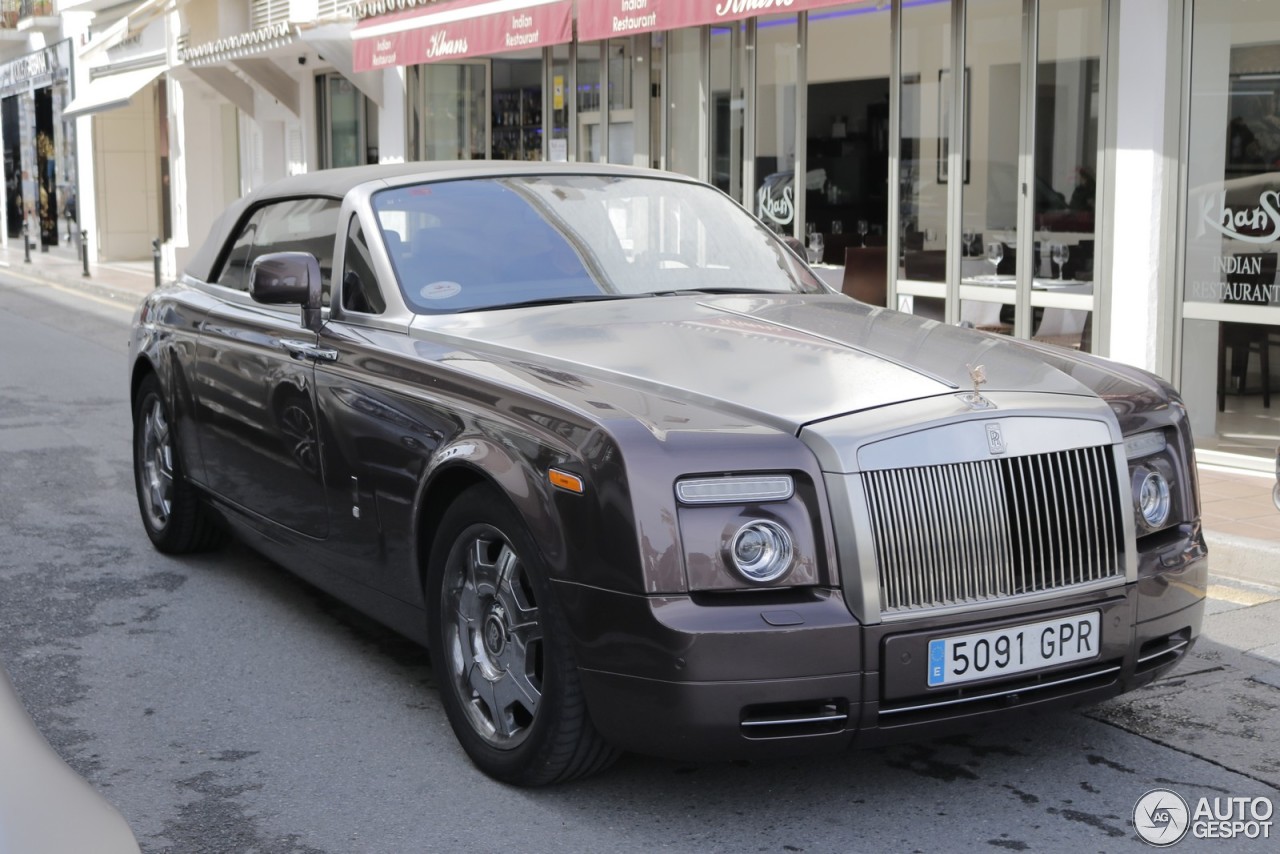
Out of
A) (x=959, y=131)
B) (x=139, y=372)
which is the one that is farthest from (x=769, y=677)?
(x=959, y=131)

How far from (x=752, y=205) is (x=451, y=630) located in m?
9.69

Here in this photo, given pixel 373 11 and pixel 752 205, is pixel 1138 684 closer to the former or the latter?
pixel 752 205

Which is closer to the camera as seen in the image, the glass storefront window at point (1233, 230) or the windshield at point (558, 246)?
the windshield at point (558, 246)

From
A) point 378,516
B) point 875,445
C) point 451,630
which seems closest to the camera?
point 875,445

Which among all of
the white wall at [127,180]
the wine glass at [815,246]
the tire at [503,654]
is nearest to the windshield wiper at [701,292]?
the tire at [503,654]

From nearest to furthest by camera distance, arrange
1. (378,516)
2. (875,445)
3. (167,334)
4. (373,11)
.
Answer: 1. (875,445)
2. (378,516)
3. (167,334)
4. (373,11)

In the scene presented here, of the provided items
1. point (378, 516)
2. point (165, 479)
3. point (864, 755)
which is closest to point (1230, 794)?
point (864, 755)

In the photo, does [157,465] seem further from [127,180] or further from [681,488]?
[127,180]

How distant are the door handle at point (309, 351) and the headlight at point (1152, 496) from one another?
2.49 m

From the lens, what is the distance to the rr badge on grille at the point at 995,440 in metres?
3.75

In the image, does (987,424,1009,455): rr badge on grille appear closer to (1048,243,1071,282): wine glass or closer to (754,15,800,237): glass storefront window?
(1048,243,1071,282): wine glass

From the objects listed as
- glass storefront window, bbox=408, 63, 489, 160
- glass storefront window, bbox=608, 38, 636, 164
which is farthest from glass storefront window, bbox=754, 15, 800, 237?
glass storefront window, bbox=408, 63, 489, 160

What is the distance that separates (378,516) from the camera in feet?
15.2

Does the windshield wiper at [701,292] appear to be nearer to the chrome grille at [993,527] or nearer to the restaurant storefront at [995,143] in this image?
the chrome grille at [993,527]
